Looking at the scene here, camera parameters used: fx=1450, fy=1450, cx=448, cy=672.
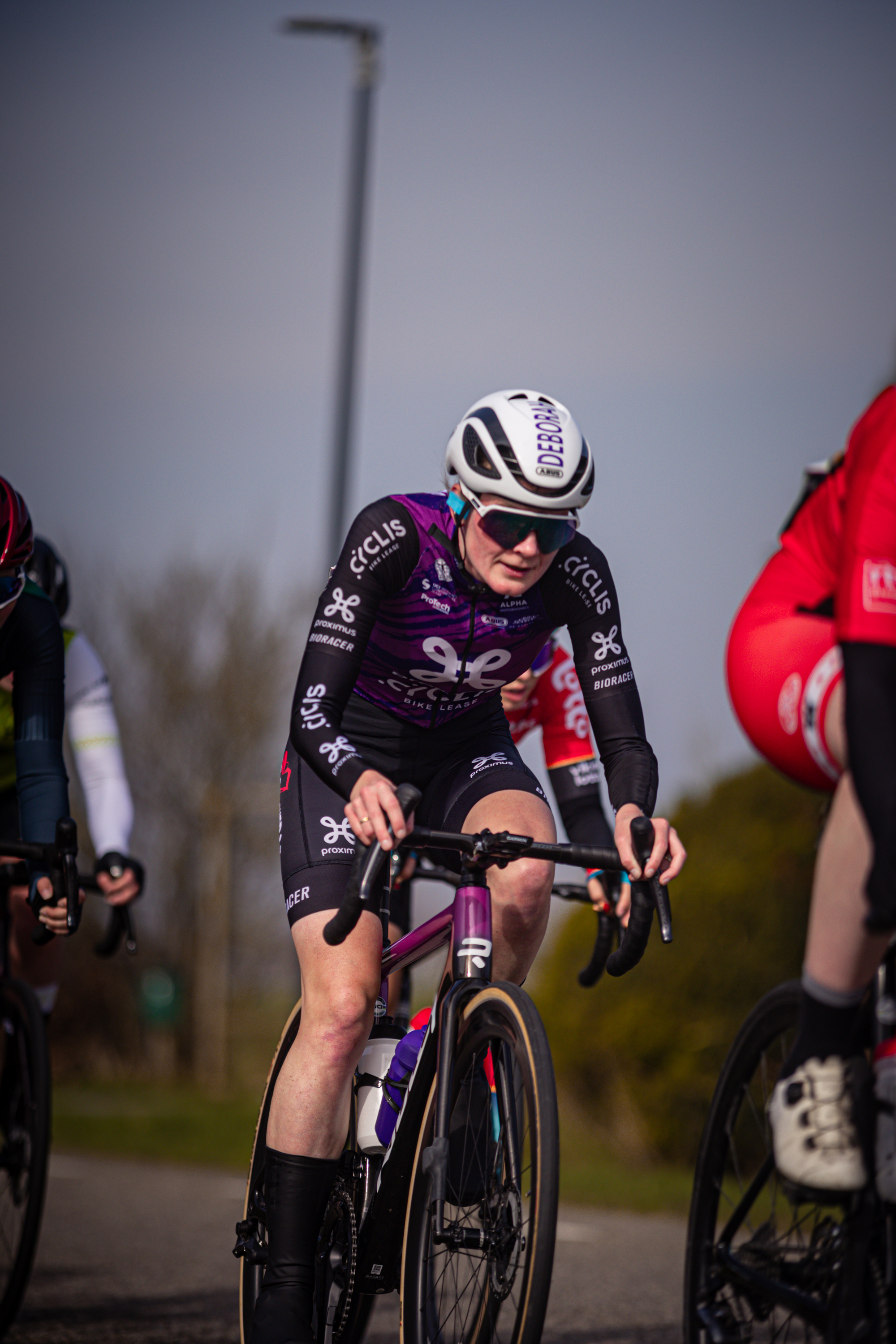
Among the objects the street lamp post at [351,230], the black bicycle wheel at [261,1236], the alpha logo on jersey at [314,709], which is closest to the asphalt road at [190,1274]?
the black bicycle wheel at [261,1236]

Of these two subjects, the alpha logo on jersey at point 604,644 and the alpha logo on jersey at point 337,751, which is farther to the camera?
the alpha logo on jersey at point 604,644

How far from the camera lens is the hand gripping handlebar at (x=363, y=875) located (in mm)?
3227

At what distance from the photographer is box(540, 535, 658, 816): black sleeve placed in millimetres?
3768

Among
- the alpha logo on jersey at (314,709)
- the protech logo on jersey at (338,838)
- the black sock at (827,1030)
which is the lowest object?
the protech logo on jersey at (338,838)

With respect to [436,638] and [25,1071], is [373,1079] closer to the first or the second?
[436,638]

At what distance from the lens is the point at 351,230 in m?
11.3

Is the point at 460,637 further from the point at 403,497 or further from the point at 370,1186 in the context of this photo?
the point at 370,1186

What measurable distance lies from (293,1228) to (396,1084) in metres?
0.43

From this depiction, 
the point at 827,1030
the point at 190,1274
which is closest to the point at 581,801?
the point at 190,1274

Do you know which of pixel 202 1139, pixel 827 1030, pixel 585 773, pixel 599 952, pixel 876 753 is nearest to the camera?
pixel 876 753

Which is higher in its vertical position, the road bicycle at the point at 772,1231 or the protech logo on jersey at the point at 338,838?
the protech logo on jersey at the point at 338,838

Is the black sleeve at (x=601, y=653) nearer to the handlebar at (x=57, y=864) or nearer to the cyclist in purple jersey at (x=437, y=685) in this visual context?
the cyclist in purple jersey at (x=437, y=685)

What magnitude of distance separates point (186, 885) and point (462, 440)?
12944 mm

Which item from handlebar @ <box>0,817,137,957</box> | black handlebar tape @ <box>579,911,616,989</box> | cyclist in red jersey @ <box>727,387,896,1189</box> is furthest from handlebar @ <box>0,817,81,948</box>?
cyclist in red jersey @ <box>727,387,896,1189</box>
